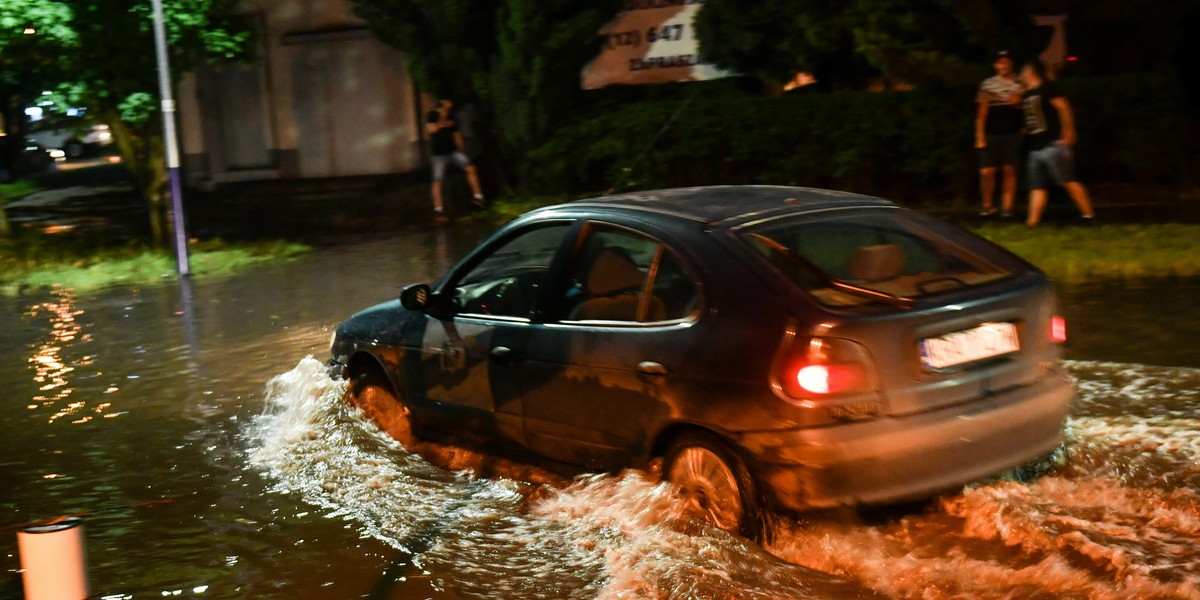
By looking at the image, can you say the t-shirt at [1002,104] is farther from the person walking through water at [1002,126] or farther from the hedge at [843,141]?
the hedge at [843,141]

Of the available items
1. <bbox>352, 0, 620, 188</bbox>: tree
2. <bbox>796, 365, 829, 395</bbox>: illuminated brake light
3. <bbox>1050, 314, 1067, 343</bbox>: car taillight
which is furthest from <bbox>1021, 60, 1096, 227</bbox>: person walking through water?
<bbox>796, 365, 829, 395</bbox>: illuminated brake light

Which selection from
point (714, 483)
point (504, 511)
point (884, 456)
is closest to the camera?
point (884, 456)

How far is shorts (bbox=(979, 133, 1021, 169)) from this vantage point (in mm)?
15164

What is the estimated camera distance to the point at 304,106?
90.0 feet

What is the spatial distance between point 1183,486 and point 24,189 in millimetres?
37315

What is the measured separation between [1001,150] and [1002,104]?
0.57 metres

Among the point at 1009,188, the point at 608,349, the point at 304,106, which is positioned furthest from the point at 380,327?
the point at 304,106

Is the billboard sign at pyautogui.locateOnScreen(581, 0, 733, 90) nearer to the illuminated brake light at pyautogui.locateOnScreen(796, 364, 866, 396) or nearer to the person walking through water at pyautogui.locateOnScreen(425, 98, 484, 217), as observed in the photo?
the person walking through water at pyautogui.locateOnScreen(425, 98, 484, 217)

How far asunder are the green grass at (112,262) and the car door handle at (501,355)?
10.8 meters

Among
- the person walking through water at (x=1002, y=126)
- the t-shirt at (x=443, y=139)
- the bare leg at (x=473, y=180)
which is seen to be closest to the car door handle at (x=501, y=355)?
the person walking through water at (x=1002, y=126)

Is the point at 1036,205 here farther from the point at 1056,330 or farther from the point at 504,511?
the point at 504,511

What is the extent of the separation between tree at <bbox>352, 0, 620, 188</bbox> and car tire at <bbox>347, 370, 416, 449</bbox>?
13654mm

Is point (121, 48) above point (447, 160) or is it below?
above

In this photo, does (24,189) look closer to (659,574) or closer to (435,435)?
(435,435)
